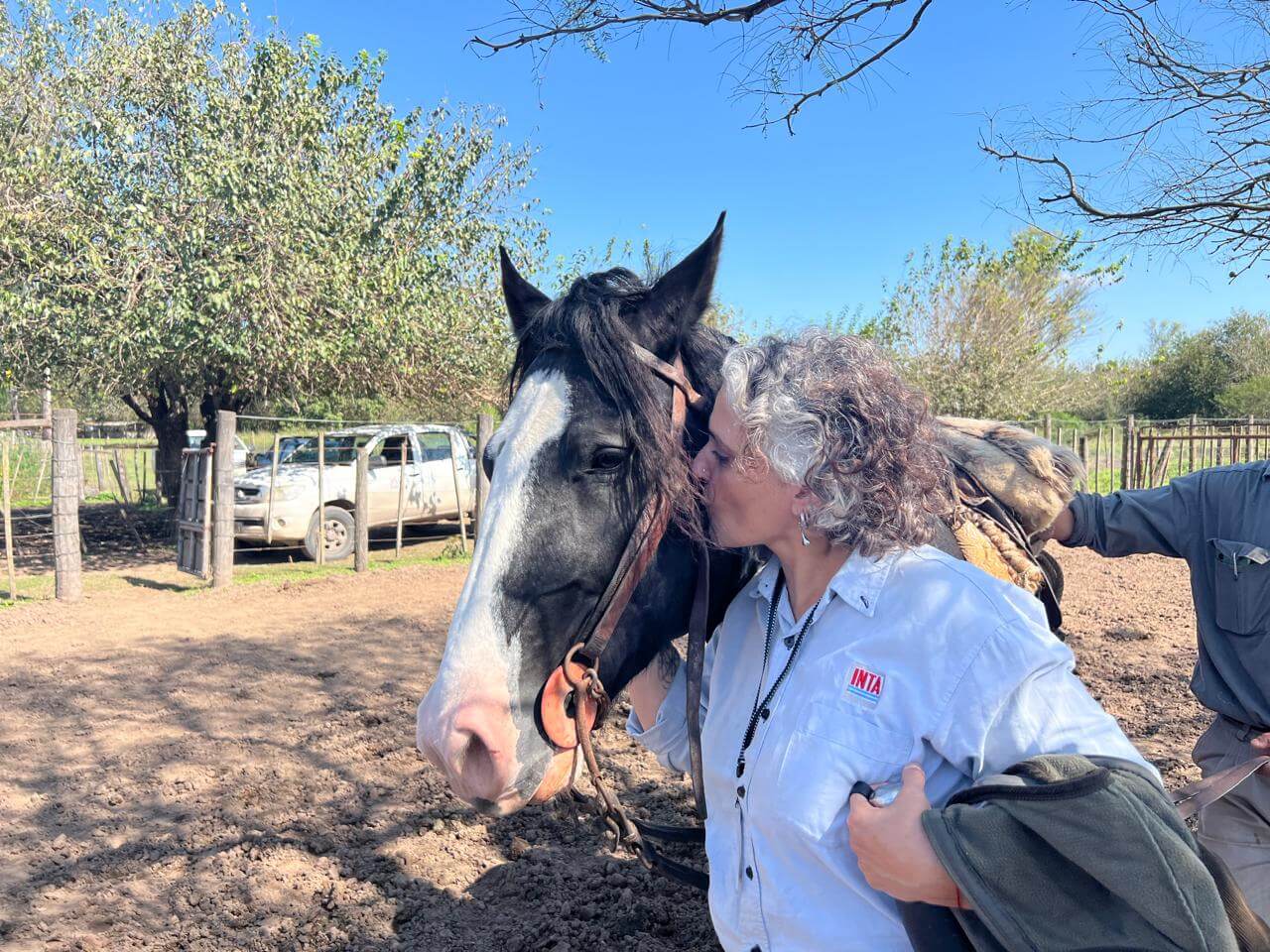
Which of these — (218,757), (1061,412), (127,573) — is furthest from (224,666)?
(1061,412)

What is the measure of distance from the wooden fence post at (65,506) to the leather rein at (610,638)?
8.66m

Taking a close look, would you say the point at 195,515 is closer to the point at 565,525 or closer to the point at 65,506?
the point at 65,506

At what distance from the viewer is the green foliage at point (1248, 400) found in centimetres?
2331

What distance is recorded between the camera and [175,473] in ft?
43.1

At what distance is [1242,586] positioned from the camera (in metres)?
1.93

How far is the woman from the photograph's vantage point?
1.04 meters

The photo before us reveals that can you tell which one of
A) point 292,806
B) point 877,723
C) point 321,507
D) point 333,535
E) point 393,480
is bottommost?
point 292,806

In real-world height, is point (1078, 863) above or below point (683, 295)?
below

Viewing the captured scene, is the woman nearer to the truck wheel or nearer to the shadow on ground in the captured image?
the shadow on ground

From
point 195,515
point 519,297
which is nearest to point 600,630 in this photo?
point 519,297

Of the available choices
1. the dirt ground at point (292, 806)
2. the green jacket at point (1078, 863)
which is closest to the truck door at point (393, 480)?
the dirt ground at point (292, 806)

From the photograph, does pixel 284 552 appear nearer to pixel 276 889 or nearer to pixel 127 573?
pixel 127 573

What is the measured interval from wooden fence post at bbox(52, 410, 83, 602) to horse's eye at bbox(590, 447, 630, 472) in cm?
864

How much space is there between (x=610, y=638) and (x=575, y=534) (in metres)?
0.24
